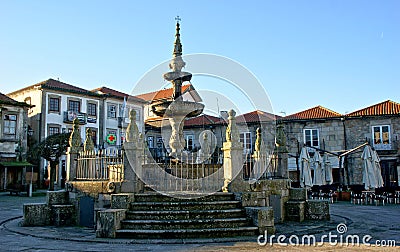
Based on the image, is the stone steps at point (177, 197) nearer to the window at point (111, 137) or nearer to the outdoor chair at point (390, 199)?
the outdoor chair at point (390, 199)

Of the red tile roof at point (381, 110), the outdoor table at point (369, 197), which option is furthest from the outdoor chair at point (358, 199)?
the red tile roof at point (381, 110)

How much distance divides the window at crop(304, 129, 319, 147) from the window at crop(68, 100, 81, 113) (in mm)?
21958

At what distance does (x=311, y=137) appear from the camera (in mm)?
32625

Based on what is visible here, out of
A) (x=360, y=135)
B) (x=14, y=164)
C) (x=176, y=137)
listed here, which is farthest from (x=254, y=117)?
(x=176, y=137)

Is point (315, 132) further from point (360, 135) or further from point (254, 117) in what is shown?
point (254, 117)

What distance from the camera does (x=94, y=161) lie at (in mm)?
11500

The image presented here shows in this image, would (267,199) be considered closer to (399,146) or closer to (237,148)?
(237,148)

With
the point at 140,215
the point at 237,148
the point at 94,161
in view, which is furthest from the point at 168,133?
the point at 140,215

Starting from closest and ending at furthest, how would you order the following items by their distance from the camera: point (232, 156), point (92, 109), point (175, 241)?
point (175, 241) → point (232, 156) → point (92, 109)

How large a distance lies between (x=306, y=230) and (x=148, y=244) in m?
3.97

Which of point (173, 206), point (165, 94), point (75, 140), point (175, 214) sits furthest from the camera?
point (165, 94)

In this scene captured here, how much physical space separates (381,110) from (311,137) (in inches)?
224

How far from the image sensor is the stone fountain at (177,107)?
1334 cm

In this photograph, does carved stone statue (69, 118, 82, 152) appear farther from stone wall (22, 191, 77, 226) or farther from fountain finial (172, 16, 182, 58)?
fountain finial (172, 16, 182, 58)
